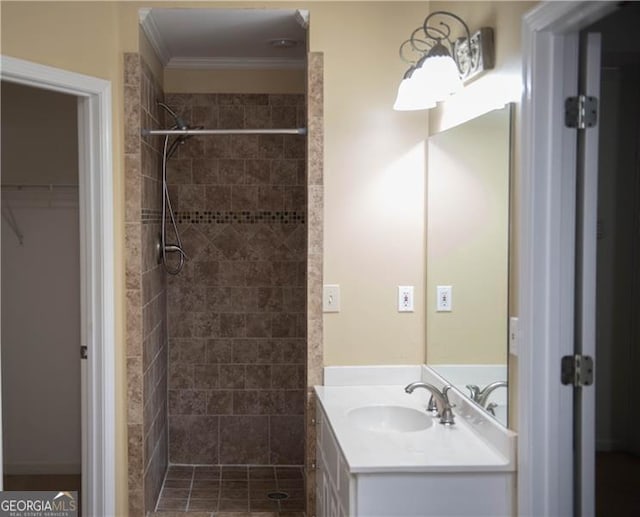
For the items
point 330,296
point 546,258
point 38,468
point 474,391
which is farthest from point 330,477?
point 38,468

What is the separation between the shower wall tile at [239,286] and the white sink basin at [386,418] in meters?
1.56

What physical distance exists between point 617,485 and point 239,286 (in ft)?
7.53

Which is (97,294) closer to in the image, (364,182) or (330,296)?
(330,296)

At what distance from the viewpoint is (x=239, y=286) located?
4434mm

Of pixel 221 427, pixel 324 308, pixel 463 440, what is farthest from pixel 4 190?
pixel 463 440

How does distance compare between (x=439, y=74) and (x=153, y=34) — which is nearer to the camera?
(x=439, y=74)

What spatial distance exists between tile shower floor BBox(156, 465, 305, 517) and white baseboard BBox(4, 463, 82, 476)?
23.0 inches

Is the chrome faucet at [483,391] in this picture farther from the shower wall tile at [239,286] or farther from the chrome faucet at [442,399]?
the shower wall tile at [239,286]

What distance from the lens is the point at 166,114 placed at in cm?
427

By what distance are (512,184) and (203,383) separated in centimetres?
269

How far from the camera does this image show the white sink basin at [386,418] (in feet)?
9.48

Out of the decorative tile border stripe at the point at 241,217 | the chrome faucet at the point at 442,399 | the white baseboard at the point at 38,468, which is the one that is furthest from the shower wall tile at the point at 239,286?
the chrome faucet at the point at 442,399

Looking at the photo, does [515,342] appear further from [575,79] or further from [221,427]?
[221,427]

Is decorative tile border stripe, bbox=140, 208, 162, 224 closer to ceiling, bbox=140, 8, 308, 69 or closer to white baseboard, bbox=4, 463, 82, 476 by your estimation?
ceiling, bbox=140, 8, 308, 69
